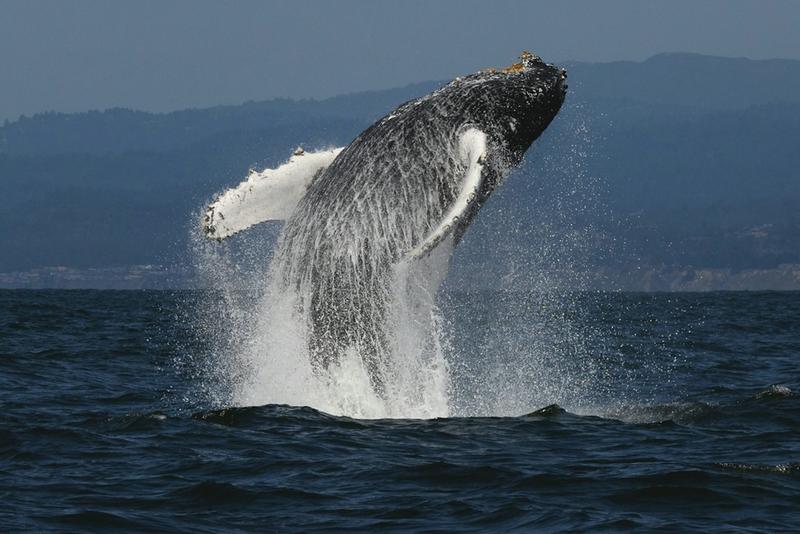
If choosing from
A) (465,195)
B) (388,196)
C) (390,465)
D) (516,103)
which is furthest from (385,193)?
(390,465)

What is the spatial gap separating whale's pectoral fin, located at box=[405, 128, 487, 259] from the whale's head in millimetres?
246

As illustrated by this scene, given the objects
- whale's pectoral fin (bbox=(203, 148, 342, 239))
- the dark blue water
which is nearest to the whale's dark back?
whale's pectoral fin (bbox=(203, 148, 342, 239))

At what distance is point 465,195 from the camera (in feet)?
36.0

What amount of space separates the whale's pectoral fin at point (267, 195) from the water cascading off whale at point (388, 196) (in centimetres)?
19

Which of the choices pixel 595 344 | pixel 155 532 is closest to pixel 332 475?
pixel 155 532

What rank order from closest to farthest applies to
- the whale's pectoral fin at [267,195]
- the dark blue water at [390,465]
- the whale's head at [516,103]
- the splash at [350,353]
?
the dark blue water at [390,465] < the whale's head at [516,103] < the splash at [350,353] < the whale's pectoral fin at [267,195]

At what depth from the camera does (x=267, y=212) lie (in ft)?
41.4

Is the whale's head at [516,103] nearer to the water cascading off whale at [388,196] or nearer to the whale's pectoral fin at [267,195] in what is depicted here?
the water cascading off whale at [388,196]

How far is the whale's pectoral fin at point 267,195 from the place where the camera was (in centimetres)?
1246

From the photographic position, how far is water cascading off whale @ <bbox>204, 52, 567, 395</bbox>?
11609 millimetres

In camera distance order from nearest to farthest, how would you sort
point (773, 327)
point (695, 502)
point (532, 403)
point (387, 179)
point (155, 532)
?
point (155, 532) → point (695, 502) → point (387, 179) → point (532, 403) → point (773, 327)

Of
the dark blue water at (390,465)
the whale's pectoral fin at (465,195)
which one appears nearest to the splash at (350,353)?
the dark blue water at (390,465)

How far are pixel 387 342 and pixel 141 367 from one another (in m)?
10.3

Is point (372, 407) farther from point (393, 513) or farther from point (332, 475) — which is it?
point (393, 513)
